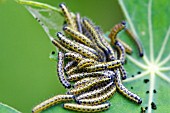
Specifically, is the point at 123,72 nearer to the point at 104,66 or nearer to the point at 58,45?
the point at 104,66

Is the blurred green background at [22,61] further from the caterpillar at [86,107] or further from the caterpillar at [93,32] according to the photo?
the caterpillar at [86,107]

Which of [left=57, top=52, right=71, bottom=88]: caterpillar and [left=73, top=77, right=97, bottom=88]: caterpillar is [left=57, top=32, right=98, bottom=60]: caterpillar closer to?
[left=57, top=52, right=71, bottom=88]: caterpillar

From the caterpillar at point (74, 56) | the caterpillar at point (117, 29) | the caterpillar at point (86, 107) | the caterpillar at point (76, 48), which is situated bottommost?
the caterpillar at point (86, 107)

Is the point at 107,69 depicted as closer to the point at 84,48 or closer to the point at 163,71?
the point at 84,48

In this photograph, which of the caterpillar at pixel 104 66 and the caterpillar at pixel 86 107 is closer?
the caterpillar at pixel 86 107

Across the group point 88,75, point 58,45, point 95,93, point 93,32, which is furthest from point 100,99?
point 93,32

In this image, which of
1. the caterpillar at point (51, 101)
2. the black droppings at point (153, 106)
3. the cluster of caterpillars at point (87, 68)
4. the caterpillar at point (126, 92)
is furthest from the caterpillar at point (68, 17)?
the black droppings at point (153, 106)

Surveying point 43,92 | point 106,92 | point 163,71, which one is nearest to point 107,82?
point 106,92
